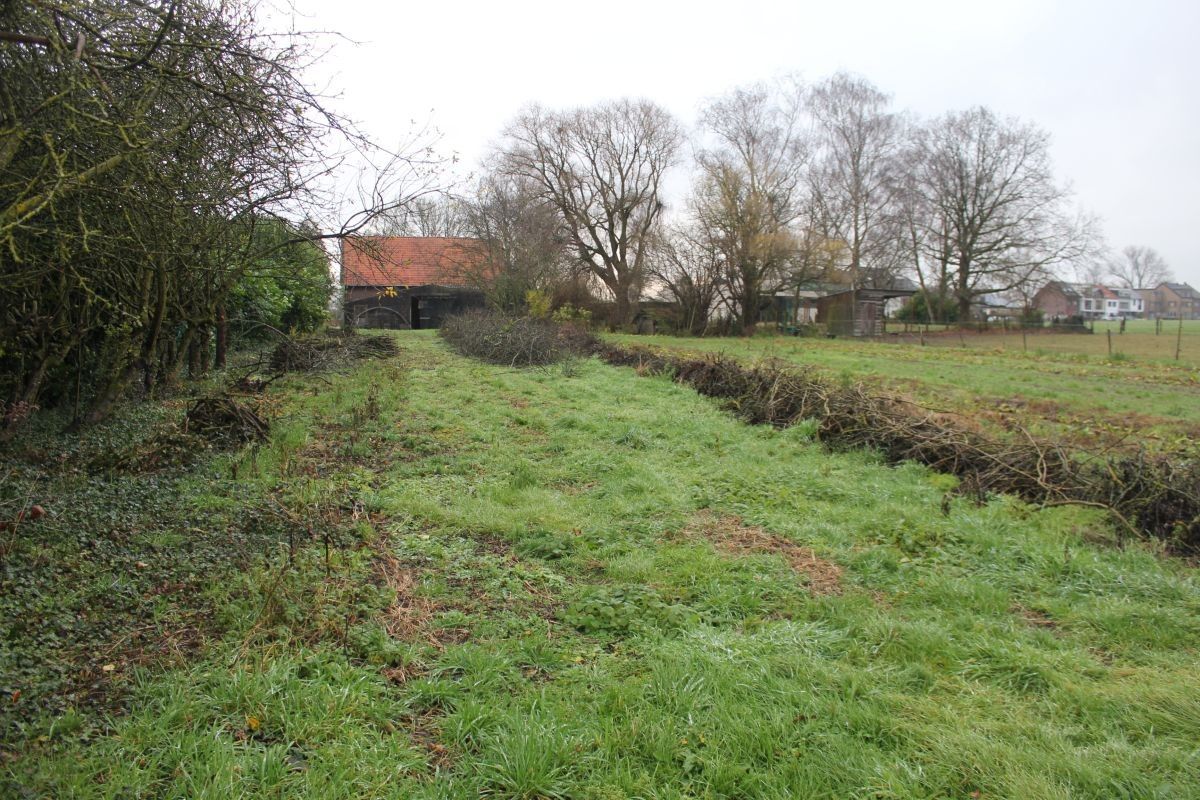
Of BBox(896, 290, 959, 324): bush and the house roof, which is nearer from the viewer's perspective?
the house roof

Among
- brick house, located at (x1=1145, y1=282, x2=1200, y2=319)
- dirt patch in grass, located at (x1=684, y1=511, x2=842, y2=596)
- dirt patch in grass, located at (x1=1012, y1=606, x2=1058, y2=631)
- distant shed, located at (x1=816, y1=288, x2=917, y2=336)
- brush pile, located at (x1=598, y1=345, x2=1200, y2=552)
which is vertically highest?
brick house, located at (x1=1145, y1=282, x2=1200, y2=319)

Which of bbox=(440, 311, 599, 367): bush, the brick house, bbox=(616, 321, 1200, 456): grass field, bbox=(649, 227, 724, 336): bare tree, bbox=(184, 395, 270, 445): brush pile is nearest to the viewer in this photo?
bbox=(184, 395, 270, 445): brush pile

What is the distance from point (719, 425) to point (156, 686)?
7.47 meters

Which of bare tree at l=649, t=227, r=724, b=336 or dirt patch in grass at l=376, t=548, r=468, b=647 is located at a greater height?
bare tree at l=649, t=227, r=724, b=336

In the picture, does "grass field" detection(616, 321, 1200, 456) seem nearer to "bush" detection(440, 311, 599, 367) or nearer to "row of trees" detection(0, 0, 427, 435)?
"bush" detection(440, 311, 599, 367)

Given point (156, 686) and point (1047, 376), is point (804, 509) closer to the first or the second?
point (156, 686)

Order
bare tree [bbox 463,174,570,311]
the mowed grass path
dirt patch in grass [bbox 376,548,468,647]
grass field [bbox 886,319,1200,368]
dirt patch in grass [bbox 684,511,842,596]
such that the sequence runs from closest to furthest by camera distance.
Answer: dirt patch in grass [bbox 376,548,468,647], dirt patch in grass [bbox 684,511,842,596], the mowed grass path, grass field [bbox 886,319,1200,368], bare tree [bbox 463,174,570,311]

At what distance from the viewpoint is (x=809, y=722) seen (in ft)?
9.25

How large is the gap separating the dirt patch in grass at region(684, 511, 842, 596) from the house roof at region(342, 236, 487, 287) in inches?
209

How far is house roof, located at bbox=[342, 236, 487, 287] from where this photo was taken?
28.2 ft

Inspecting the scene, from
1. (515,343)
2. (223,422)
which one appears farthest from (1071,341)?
(223,422)

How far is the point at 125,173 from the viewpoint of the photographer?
4.75 metres

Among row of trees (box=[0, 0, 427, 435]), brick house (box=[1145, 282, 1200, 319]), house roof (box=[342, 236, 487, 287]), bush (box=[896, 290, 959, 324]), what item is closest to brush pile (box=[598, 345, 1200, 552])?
house roof (box=[342, 236, 487, 287])

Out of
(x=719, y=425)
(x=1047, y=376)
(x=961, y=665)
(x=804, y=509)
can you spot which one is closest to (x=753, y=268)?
(x=1047, y=376)
